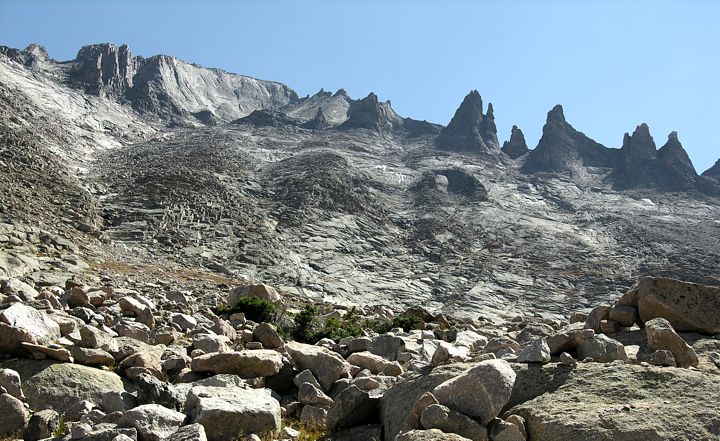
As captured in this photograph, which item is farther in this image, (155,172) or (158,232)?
(155,172)

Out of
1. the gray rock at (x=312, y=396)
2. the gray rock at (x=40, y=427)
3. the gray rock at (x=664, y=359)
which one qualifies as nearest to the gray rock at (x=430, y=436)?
the gray rock at (x=312, y=396)

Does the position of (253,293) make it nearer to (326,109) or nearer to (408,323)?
(408,323)

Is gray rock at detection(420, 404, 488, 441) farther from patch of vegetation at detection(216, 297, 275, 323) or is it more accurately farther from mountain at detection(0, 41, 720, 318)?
mountain at detection(0, 41, 720, 318)

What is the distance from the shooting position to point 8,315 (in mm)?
7875

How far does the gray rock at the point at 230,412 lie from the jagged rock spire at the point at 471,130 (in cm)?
13187

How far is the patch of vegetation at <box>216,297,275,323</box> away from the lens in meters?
15.8

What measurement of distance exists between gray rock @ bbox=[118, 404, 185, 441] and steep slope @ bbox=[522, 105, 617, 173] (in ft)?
410

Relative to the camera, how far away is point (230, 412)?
6.28 meters

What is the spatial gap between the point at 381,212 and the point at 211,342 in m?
60.4

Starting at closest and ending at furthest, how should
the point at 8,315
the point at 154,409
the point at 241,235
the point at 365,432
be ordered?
the point at 154,409 → the point at 365,432 → the point at 8,315 → the point at 241,235

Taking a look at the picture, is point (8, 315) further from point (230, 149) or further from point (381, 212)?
point (230, 149)

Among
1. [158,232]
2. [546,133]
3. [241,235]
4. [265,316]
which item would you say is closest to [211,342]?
[265,316]

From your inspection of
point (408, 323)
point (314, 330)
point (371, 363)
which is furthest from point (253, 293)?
point (371, 363)

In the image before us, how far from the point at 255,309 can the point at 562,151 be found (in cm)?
13118
